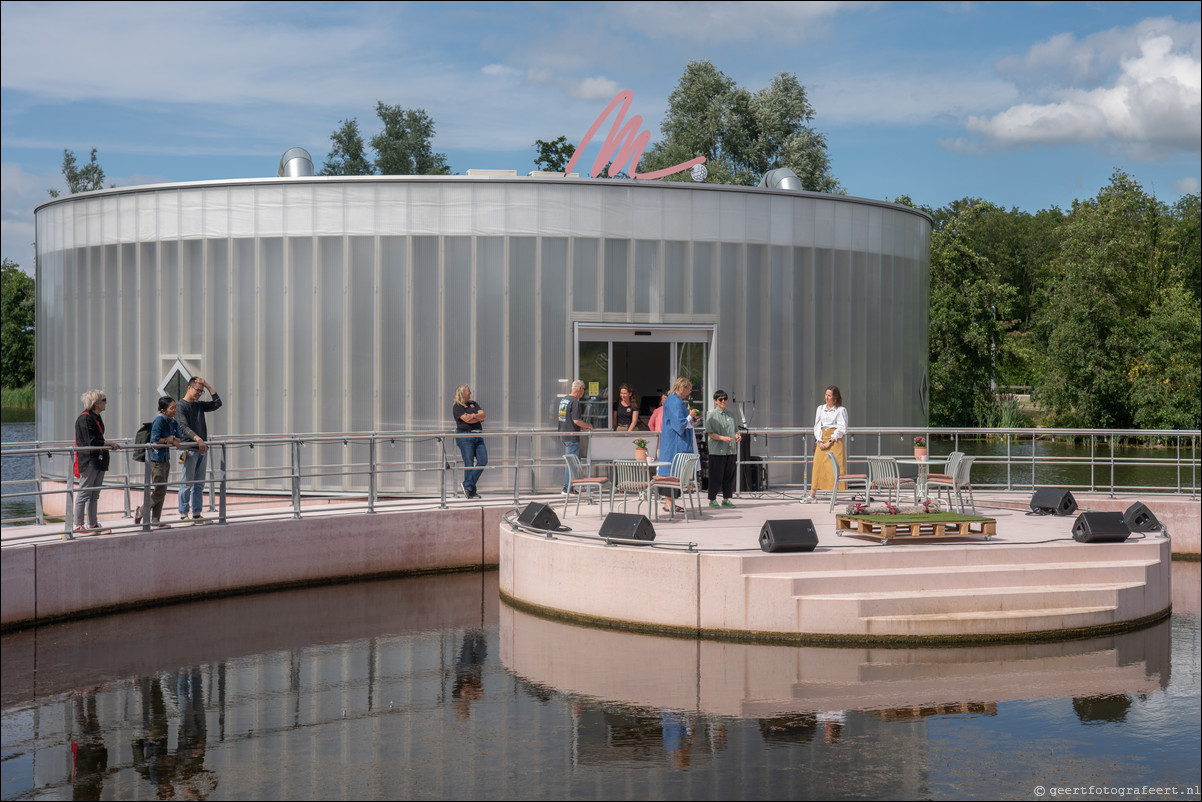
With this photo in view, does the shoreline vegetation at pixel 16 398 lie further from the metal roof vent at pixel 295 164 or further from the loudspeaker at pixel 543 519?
the loudspeaker at pixel 543 519

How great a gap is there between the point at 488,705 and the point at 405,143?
6052 centimetres

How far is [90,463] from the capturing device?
40.8ft

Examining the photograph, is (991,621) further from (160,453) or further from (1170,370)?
(1170,370)

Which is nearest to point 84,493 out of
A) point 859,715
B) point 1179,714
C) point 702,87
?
point 859,715

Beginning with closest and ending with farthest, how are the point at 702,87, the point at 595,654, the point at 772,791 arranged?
the point at 772,791 → the point at 595,654 → the point at 702,87

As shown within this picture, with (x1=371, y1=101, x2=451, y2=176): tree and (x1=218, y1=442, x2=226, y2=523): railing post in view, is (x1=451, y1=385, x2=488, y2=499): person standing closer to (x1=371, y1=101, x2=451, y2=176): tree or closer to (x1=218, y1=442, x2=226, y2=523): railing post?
(x1=218, y1=442, x2=226, y2=523): railing post

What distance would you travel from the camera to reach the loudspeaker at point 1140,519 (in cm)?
1323

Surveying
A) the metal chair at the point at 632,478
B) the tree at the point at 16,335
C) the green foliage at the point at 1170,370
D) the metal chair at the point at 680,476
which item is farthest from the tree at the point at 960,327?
the tree at the point at 16,335

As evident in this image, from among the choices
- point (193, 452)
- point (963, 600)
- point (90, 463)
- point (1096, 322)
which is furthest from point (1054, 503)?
point (1096, 322)

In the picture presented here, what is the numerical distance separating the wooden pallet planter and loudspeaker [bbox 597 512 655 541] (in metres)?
2.30

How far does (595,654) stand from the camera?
10.5 meters

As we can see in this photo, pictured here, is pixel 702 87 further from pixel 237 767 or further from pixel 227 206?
pixel 237 767

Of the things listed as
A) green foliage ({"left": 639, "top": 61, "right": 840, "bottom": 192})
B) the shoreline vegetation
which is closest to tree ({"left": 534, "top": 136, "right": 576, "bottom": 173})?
green foliage ({"left": 639, "top": 61, "right": 840, "bottom": 192})

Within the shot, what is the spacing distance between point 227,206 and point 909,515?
11.8 meters
